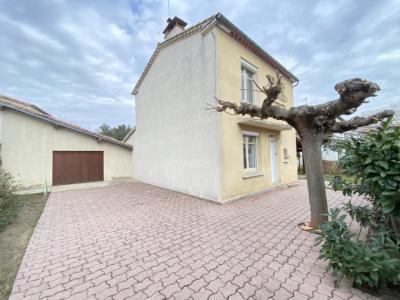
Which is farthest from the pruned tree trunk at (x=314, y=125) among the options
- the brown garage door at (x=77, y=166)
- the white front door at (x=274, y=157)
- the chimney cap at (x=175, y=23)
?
the brown garage door at (x=77, y=166)

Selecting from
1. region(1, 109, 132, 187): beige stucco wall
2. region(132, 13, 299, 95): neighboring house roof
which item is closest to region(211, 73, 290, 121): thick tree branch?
region(132, 13, 299, 95): neighboring house roof

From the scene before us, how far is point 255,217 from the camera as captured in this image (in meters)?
5.38

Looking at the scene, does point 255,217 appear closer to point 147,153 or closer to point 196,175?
point 196,175

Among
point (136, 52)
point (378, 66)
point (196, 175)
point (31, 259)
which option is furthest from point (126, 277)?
point (378, 66)

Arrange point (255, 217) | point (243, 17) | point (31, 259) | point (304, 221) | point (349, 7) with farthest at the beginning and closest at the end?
point (243, 17) → point (349, 7) → point (255, 217) → point (304, 221) → point (31, 259)

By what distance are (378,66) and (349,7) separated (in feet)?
20.7

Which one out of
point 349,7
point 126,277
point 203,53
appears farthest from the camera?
point 203,53

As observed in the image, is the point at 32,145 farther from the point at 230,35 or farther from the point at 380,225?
the point at 380,225

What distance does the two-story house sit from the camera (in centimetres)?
712

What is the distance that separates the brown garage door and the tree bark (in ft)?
46.4

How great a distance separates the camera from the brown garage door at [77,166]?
11984 mm

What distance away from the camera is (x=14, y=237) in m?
4.27

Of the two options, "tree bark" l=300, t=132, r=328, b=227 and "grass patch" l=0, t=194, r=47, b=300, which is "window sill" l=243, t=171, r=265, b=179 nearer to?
A: "tree bark" l=300, t=132, r=328, b=227

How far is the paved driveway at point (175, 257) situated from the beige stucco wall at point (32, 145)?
742 centimetres
